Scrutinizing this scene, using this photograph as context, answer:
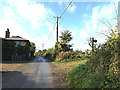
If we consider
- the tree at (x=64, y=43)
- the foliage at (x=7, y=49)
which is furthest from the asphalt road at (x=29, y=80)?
the foliage at (x=7, y=49)

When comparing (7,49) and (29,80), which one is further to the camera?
(7,49)

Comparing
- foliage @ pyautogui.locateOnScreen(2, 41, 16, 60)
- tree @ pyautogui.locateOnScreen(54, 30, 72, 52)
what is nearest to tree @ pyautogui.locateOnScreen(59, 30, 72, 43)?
tree @ pyautogui.locateOnScreen(54, 30, 72, 52)

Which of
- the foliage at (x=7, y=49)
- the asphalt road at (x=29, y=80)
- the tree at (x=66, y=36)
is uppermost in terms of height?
the tree at (x=66, y=36)

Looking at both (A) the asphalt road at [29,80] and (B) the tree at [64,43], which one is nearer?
(A) the asphalt road at [29,80]

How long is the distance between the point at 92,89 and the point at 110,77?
2.86 feet

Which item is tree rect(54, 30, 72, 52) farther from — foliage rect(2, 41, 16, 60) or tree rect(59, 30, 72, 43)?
foliage rect(2, 41, 16, 60)

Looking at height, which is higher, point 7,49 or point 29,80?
point 7,49

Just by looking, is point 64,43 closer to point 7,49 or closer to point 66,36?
point 66,36

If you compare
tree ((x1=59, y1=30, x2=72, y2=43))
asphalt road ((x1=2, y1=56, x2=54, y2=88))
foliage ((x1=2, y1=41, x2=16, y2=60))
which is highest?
tree ((x1=59, y1=30, x2=72, y2=43))

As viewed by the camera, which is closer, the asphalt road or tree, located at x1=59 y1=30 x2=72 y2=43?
the asphalt road

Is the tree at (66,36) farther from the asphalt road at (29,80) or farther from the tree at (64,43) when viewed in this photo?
the asphalt road at (29,80)

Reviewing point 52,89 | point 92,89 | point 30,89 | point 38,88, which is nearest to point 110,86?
point 92,89

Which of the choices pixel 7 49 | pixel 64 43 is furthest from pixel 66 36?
pixel 7 49

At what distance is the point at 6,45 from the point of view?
24062 millimetres
